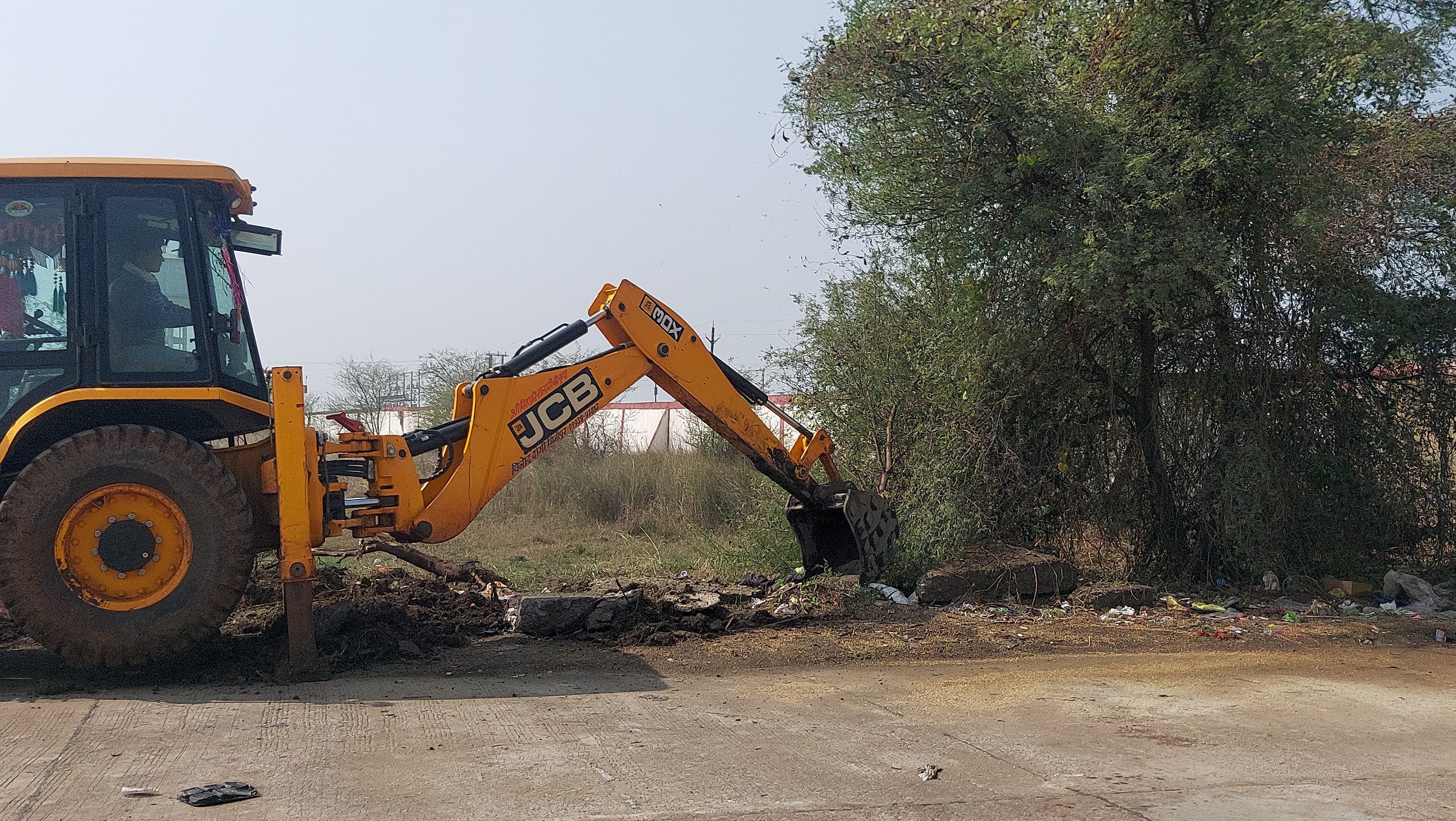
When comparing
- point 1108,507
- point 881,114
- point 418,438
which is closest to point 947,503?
point 1108,507

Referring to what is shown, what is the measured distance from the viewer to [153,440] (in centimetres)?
623

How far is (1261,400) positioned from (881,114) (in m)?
4.06

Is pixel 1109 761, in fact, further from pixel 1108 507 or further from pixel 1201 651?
pixel 1108 507

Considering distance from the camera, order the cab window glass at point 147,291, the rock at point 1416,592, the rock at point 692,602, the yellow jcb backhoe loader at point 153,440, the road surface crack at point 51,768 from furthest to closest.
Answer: the rock at point 1416,592
the rock at point 692,602
the cab window glass at point 147,291
the yellow jcb backhoe loader at point 153,440
the road surface crack at point 51,768

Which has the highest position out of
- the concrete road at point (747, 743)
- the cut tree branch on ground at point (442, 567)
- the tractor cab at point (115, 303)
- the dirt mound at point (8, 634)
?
the tractor cab at point (115, 303)

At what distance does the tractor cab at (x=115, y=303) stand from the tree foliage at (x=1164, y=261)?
527 centimetres

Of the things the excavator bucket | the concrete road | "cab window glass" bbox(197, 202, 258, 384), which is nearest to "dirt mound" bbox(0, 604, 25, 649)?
the concrete road

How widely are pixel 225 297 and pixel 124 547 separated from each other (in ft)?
5.21

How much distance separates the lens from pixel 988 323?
33.5 ft

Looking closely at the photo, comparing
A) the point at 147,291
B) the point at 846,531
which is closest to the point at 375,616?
the point at 147,291

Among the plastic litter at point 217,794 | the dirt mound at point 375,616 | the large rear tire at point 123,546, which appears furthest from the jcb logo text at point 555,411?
the plastic litter at point 217,794

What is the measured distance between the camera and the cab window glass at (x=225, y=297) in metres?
6.73

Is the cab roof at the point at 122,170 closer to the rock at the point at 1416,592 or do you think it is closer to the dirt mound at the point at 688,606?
the dirt mound at the point at 688,606

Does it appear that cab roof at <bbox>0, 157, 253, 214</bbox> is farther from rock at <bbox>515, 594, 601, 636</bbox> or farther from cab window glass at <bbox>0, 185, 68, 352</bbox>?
rock at <bbox>515, 594, 601, 636</bbox>
